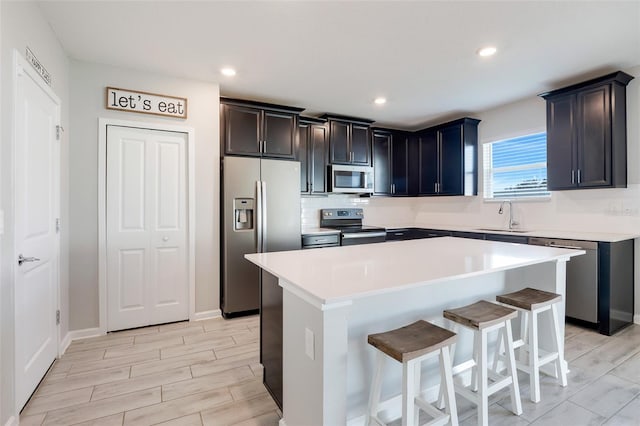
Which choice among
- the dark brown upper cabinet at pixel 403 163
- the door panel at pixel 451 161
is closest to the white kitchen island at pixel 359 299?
the door panel at pixel 451 161

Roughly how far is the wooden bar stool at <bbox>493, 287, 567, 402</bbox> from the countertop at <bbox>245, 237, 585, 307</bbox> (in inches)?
11.2

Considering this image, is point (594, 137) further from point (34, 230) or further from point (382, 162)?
point (34, 230)

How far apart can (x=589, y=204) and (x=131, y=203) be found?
4.90 metres

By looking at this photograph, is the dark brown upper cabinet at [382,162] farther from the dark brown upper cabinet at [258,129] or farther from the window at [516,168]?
the dark brown upper cabinet at [258,129]

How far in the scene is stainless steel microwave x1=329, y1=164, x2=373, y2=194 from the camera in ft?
14.9

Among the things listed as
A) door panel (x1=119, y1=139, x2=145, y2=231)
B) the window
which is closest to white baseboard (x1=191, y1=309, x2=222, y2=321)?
door panel (x1=119, y1=139, x2=145, y2=231)

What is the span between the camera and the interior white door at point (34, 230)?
1873 millimetres

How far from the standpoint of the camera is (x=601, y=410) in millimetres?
1848

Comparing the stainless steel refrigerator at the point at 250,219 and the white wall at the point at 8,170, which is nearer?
the white wall at the point at 8,170

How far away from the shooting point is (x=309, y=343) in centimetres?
141

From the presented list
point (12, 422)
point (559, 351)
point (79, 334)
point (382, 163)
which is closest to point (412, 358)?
point (559, 351)

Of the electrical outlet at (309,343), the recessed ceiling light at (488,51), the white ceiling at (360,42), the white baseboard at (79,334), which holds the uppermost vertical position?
the white ceiling at (360,42)

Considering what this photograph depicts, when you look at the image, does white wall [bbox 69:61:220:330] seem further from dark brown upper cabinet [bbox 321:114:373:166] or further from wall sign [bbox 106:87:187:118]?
dark brown upper cabinet [bbox 321:114:373:166]

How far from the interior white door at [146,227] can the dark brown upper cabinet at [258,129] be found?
0.57 metres
